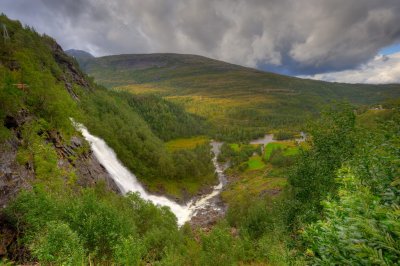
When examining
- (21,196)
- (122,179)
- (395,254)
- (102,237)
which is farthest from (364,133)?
(122,179)

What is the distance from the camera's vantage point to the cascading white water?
275ft

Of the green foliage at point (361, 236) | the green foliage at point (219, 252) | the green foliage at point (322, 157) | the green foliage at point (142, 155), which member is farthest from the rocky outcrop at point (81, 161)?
the green foliage at point (361, 236)

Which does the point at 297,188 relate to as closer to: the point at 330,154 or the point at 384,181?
the point at 330,154

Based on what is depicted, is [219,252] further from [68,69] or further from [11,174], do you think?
[68,69]

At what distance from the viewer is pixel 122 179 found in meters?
85.4

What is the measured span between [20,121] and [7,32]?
2446 inches

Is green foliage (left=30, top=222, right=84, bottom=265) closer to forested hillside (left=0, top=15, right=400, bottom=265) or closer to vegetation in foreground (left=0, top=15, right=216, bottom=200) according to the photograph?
forested hillside (left=0, top=15, right=400, bottom=265)

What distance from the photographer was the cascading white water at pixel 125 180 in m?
83.8

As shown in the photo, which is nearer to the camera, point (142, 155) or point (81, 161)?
point (81, 161)

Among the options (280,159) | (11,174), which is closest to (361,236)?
(11,174)

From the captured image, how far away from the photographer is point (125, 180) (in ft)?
285

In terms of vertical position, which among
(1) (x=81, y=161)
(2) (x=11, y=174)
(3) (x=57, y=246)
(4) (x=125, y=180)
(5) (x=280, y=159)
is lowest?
(5) (x=280, y=159)

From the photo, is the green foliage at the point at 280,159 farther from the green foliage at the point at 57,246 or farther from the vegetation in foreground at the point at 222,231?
the green foliage at the point at 57,246

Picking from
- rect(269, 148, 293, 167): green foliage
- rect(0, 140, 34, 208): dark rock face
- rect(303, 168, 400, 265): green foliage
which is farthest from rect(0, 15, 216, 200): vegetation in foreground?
rect(303, 168, 400, 265): green foliage
